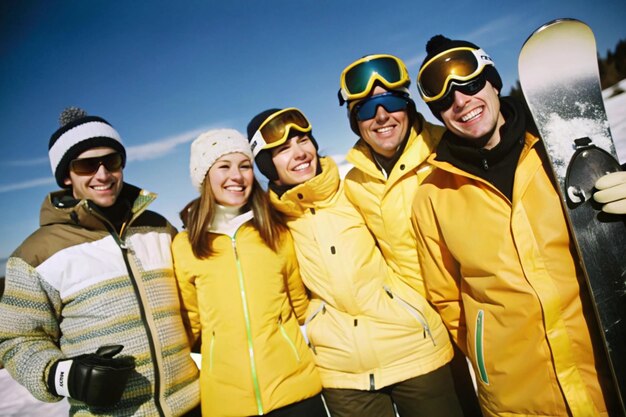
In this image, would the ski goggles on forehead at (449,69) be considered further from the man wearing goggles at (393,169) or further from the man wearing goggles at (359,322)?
the man wearing goggles at (359,322)

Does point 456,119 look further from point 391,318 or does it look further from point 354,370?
point 354,370

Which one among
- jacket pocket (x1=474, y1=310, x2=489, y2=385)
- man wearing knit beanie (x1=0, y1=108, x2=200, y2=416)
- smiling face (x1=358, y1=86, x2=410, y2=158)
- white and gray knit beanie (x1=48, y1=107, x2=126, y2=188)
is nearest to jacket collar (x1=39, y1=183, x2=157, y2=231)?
man wearing knit beanie (x1=0, y1=108, x2=200, y2=416)

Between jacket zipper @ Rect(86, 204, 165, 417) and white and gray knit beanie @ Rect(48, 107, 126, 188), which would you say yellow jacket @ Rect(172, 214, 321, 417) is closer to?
jacket zipper @ Rect(86, 204, 165, 417)

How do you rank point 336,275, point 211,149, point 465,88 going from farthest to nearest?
point 211,149, point 336,275, point 465,88

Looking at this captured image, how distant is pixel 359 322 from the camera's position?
2.24m

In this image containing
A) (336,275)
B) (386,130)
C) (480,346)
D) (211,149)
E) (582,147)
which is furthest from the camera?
(211,149)

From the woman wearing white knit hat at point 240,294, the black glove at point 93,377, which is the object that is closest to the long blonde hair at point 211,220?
the woman wearing white knit hat at point 240,294

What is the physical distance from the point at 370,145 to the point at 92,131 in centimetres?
207

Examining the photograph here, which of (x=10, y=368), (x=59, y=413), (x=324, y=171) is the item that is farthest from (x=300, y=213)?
(x=59, y=413)

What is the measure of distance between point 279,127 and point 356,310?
1664 millimetres

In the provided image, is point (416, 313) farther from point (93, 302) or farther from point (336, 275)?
point (93, 302)

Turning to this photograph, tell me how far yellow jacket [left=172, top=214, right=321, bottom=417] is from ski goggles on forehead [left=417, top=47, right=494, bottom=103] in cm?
157

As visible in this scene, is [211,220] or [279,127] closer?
[211,220]

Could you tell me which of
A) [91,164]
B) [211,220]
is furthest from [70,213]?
[211,220]
